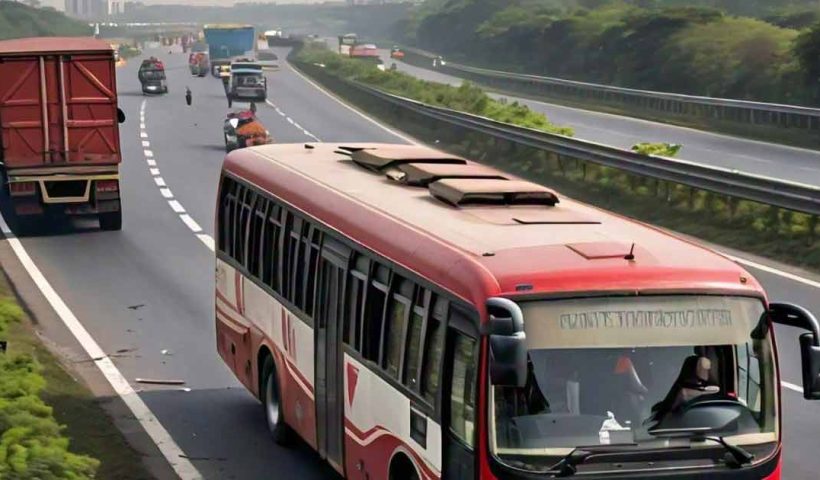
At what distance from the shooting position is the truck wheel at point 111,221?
89.7 feet

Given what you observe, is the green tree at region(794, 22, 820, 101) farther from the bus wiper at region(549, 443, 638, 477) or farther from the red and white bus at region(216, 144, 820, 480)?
the bus wiper at region(549, 443, 638, 477)

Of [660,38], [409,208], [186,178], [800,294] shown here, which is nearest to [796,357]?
[800,294]

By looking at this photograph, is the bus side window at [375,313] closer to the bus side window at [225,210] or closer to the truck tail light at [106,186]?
the bus side window at [225,210]

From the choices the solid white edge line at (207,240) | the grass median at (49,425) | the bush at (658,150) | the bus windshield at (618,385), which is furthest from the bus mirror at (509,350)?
the bush at (658,150)

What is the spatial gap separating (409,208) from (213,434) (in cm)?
412

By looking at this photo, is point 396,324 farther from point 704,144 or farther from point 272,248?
point 704,144

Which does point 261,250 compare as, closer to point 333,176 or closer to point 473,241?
point 333,176

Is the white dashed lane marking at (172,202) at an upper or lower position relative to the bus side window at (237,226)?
lower

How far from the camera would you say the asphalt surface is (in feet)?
118

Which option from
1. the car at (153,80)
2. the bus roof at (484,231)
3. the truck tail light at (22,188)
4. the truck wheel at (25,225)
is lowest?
the car at (153,80)

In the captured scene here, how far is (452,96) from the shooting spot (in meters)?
57.4

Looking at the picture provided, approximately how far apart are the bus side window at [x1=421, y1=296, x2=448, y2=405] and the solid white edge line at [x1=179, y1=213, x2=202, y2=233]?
1843 centimetres

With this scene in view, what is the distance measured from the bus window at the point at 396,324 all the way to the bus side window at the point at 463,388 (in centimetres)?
98

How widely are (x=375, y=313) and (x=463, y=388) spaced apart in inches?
72.6
